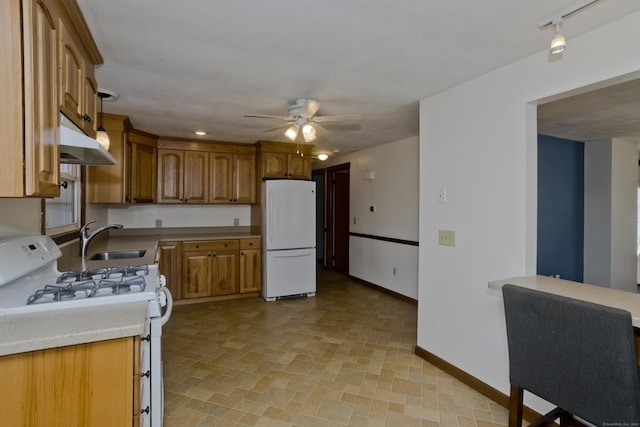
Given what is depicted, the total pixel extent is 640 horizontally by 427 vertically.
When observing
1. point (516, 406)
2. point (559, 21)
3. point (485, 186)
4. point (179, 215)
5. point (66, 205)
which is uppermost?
point (559, 21)

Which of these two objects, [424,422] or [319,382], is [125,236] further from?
[424,422]

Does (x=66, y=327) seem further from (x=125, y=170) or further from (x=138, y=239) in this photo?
(x=138, y=239)

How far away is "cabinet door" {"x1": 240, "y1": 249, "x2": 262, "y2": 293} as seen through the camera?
14.8 ft

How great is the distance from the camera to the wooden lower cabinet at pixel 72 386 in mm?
998

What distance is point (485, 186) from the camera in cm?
226

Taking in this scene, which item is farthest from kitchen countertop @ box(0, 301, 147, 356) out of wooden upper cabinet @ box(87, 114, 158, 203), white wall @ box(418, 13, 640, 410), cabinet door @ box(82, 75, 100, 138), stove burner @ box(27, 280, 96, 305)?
wooden upper cabinet @ box(87, 114, 158, 203)

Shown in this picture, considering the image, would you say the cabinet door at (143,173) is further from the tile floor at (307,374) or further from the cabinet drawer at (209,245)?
the tile floor at (307,374)

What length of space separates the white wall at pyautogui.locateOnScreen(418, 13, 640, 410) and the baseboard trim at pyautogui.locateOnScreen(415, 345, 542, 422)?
0.13 ft

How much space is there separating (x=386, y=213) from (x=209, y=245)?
8.34 ft

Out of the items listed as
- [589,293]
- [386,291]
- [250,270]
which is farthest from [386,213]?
[589,293]

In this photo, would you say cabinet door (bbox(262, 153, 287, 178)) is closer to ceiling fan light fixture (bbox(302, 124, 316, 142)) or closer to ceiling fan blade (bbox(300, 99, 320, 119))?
ceiling fan light fixture (bbox(302, 124, 316, 142))

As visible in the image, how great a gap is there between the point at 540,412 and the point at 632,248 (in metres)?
4.00

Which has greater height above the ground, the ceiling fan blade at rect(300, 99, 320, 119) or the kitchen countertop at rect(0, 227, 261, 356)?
the ceiling fan blade at rect(300, 99, 320, 119)

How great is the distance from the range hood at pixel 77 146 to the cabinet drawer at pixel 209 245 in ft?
7.03
